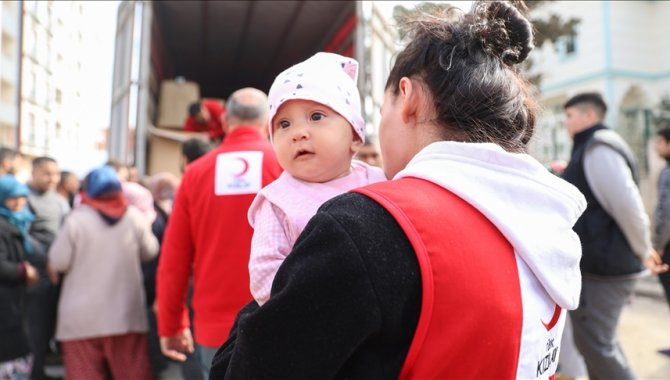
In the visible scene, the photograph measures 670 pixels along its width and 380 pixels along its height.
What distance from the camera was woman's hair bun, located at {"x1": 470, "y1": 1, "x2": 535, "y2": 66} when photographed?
1.05 meters

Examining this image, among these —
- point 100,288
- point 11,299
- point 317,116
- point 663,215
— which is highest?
point 317,116

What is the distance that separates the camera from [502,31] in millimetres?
1064

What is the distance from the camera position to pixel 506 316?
2.73 feet

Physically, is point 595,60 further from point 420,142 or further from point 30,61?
point 420,142

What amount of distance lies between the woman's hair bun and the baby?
1.41ft

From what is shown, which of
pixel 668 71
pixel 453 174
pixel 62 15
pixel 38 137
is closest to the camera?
pixel 453 174

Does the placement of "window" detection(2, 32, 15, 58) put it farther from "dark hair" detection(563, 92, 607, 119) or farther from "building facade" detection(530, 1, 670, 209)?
"building facade" detection(530, 1, 670, 209)

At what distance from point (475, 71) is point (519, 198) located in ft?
0.86

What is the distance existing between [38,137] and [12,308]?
8.46ft

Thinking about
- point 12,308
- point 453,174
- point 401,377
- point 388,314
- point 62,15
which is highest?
point 62,15

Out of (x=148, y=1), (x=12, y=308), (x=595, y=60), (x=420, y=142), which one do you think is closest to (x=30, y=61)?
(x=148, y=1)

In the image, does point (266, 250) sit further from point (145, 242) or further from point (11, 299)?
point (11, 299)

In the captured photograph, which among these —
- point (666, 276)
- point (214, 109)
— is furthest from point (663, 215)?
point (214, 109)

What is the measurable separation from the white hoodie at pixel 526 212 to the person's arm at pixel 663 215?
11.7 feet
